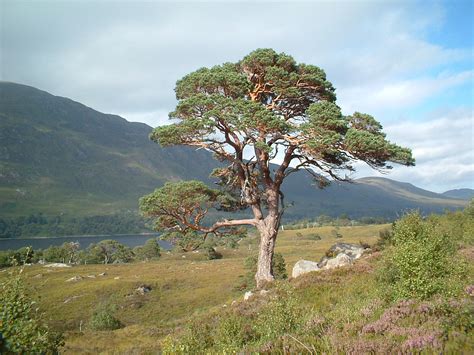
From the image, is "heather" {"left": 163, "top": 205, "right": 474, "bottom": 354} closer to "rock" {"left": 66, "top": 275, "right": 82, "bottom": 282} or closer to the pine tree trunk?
the pine tree trunk

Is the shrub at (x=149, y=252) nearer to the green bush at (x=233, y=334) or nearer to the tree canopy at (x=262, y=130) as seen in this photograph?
the tree canopy at (x=262, y=130)

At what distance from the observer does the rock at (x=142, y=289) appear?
244ft

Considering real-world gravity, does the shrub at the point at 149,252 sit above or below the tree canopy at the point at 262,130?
below

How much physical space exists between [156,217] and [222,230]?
4559 millimetres

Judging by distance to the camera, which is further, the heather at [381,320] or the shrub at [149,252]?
the shrub at [149,252]

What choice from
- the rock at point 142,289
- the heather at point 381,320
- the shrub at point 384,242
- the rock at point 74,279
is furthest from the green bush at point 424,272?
the rock at point 74,279

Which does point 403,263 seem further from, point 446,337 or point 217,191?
point 217,191

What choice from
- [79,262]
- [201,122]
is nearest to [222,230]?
[201,122]

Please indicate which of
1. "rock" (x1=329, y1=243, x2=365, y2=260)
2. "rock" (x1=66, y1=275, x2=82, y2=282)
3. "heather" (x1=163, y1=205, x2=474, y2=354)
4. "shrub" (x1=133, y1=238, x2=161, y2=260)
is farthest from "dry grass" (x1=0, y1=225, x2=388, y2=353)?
"heather" (x1=163, y1=205, x2=474, y2=354)

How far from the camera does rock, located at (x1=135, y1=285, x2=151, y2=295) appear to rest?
7452 centimetres

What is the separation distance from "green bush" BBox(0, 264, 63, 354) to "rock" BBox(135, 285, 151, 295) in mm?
69235

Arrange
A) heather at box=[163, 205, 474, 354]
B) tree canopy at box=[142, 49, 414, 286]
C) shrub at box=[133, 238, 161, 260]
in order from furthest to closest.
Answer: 1. shrub at box=[133, 238, 161, 260]
2. tree canopy at box=[142, 49, 414, 286]
3. heather at box=[163, 205, 474, 354]

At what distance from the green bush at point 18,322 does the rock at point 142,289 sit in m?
69.2

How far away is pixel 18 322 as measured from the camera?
787 cm
